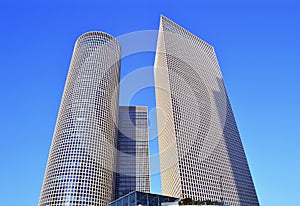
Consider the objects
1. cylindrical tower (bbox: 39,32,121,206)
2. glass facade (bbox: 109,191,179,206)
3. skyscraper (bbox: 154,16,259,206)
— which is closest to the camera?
glass facade (bbox: 109,191,179,206)

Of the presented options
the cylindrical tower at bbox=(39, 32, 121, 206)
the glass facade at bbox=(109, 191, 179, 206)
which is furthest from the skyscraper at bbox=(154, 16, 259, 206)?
the glass facade at bbox=(109, 191, 179, 206)

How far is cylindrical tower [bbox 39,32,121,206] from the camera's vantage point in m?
144

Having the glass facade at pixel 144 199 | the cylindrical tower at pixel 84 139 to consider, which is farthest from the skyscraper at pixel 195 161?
the glass facade at pixel 144 199

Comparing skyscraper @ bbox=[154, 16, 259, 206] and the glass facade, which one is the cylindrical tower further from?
the glass facade

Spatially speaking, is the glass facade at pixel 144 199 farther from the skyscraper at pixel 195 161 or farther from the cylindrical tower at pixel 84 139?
the skyscraper at pixel 195 161

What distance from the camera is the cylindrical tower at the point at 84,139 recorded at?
144 m

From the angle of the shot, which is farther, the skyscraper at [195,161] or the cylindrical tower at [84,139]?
the skyscraper at [195,161]

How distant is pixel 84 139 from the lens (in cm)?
15988

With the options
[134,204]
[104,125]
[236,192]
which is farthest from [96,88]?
[134,204]

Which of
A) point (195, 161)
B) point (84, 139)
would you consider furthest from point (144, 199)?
point (195, 161)

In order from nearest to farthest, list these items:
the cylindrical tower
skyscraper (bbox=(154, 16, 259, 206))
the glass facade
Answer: the glass facade
the cylindrical tower
skyscraper (bbox=(154, 16, 259, 206))

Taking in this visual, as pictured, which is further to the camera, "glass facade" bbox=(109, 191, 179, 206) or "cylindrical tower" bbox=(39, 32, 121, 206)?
"cylindrical tower" bbox=(39, 32, 121, 206)

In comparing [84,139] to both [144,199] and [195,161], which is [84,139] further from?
[144,199]

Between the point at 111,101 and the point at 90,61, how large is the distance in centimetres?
3283
